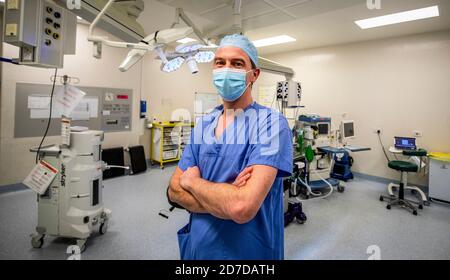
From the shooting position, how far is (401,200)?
357 centimetres

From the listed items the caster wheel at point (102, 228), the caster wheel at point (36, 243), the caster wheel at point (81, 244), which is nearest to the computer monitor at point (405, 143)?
the caster wheel at point (102, 228)

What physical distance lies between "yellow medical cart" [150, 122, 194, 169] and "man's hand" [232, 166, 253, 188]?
4617mm

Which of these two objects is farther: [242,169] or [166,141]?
[166,141]

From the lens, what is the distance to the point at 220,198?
0.90 metres

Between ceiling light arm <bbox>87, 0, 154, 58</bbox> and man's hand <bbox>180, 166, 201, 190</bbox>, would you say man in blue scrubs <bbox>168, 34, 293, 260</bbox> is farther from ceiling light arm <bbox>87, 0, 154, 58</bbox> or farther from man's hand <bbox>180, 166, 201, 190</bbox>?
ceiling light arm <bbox>87, 0, 154, 58</bbox>

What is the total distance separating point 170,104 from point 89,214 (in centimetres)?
394

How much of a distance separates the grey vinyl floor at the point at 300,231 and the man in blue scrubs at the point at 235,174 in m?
1.49

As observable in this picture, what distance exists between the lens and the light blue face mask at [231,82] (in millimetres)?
1089

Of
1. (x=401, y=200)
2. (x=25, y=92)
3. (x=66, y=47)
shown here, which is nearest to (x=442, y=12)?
(x=401, y=200)

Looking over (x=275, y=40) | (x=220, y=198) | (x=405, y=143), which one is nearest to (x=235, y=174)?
(x=220, y=198)

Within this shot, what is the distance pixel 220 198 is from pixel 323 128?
12.1 feet

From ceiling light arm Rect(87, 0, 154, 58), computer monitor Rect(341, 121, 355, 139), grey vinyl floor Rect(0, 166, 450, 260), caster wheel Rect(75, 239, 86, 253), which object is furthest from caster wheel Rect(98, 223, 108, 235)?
computer monitor Rect(341, 121, 355, 139)

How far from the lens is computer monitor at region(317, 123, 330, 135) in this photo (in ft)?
13.4

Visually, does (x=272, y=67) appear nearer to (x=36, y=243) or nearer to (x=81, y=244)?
(x=81, y=244)
